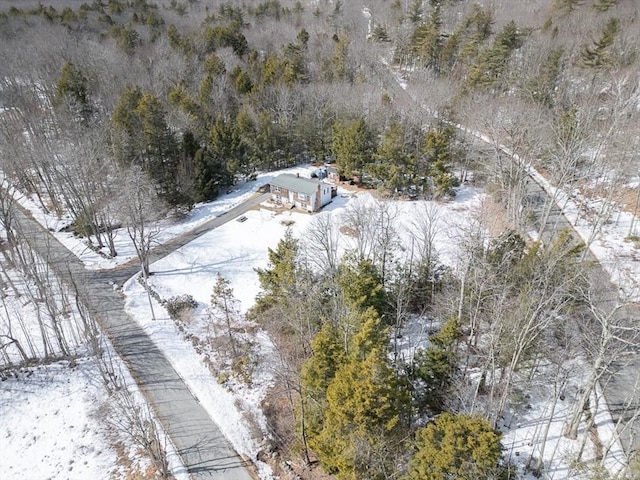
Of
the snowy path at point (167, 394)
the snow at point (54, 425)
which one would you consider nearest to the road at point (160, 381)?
the snowy path at point (167, 394)

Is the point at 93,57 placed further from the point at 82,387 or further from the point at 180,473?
the point at 180,473

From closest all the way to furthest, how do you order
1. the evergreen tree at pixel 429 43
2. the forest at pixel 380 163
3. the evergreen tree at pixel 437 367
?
the forest at pixel 380 163, the evergreen tree at pixel 437 367, the evergreen tree at pixel 429 43

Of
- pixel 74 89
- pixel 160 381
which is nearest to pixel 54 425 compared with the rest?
pixel 160 381

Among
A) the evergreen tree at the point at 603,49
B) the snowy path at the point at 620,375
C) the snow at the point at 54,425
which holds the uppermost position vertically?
the evergreen tree at the point at 603,49

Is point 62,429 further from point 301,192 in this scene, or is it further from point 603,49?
point 603,49

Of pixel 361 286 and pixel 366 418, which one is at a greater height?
pixel 361 286

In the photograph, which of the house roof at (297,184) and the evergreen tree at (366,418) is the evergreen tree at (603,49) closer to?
the house roof at (297,184)
